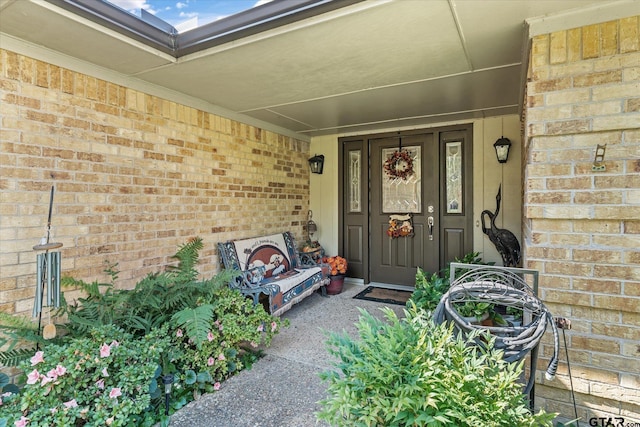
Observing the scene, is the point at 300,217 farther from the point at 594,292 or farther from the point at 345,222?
the point at 594,292

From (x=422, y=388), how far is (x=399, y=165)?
388cm

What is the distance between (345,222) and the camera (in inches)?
195

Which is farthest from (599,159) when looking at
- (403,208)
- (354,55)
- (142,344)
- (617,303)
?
(403,208)

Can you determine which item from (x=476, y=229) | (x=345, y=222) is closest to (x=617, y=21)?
(x=476, y=229)

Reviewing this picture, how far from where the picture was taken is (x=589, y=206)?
1.72 meters

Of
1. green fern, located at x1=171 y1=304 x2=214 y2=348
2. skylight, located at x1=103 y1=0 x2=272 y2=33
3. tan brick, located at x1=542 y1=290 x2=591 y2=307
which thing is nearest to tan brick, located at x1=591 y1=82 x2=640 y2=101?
tan brick, located at x1=542 y1=290 x2=591 y2=307

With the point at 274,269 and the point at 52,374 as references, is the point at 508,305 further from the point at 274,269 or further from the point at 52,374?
the point at 274,269

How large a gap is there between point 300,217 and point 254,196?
3.49 feet

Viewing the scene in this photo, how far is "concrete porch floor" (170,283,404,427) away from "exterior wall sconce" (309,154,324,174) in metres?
2.51

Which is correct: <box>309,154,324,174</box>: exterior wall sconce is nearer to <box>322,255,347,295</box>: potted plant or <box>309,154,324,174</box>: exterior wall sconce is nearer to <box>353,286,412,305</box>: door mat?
<box>322,255,347,295</box>: potted plant

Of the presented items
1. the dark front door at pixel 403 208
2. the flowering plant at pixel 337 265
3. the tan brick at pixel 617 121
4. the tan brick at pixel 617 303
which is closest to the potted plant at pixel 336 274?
the flowering plant at pixel 337 265

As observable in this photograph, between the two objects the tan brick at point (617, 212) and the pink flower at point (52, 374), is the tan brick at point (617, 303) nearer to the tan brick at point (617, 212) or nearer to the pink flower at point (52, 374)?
the tan brick at point (617, 212)

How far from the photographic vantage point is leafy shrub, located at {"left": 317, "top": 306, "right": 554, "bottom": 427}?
0.96 meters

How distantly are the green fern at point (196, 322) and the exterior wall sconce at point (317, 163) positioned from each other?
3.16 meters
